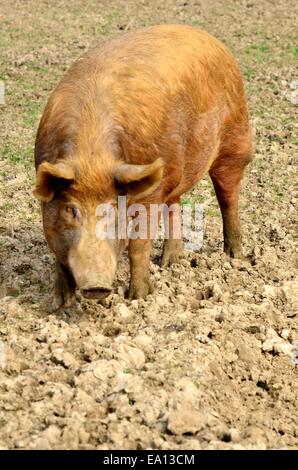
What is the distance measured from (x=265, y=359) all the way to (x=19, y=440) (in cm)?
151

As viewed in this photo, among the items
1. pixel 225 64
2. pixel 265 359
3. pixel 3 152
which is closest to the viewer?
pixel 265 359

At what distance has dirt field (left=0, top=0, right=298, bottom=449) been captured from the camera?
3.34 meters

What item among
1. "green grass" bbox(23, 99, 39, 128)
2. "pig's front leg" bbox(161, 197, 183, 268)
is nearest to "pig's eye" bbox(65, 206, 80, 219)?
"pig's front leg" bbox(161, 197, 183, 268)

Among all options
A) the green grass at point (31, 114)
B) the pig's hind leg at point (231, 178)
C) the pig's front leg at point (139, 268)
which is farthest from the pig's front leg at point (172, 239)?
the green grass at point (31, 114)

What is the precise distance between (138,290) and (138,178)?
3.46ft

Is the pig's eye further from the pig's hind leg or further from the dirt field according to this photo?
the pig's hind leg

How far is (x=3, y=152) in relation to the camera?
278 inches

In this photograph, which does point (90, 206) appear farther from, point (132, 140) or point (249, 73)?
point (249, 73)

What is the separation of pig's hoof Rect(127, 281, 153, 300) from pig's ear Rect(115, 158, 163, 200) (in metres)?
0.82

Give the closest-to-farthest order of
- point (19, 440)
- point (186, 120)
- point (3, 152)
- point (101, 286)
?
point (19, 440)
point (101, 286)
point (186, 120)
point (3, 152)

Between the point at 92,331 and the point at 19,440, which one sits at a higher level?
the point at 92,331

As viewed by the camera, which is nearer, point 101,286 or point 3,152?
point 101,286
